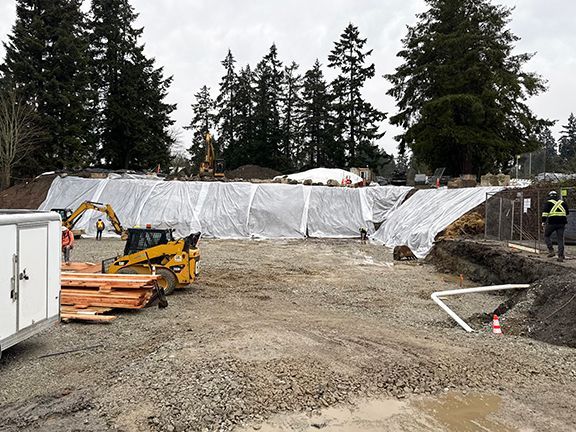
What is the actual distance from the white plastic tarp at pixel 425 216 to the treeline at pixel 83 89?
2239 centimetres

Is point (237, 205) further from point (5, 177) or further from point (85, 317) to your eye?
point (85, 317)

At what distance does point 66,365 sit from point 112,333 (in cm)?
137

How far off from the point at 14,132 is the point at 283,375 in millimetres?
29573

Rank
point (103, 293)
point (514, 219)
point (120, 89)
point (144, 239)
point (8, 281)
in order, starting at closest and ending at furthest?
point (8, 281)
point (103, 293)
point (144, 239)
point (514, 219)
point (120, 89)

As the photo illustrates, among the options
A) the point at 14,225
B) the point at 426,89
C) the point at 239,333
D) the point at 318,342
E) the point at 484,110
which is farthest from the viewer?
the point at 426,89

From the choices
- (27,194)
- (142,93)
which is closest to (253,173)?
(142,93)

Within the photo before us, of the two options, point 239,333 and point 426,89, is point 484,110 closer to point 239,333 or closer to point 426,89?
point 426,89

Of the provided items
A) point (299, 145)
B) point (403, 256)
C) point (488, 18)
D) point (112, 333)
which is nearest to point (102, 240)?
point (403, 256)

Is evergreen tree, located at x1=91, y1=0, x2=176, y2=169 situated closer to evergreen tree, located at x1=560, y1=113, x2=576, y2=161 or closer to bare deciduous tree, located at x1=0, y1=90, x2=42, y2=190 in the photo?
bare deciduous tree, located at x1=0, y1=90, x2=42, y2=190

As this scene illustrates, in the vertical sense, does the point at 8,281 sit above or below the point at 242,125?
below

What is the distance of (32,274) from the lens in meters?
5.79

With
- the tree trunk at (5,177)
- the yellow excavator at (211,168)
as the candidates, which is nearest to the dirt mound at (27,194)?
the tree trunk at (5,177)

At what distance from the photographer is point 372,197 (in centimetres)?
2792

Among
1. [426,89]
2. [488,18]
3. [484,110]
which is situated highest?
[488,18]
